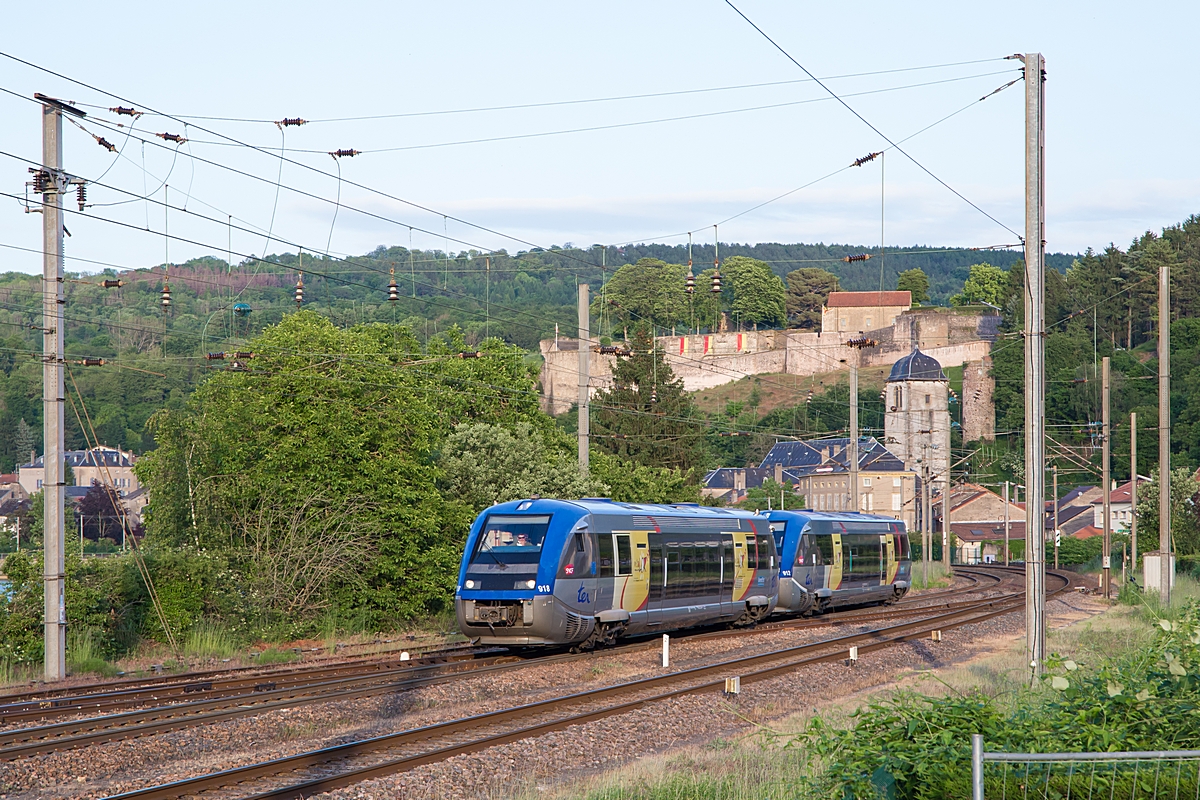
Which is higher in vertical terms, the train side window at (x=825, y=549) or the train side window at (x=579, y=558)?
the train side window at (x=579, y=558)

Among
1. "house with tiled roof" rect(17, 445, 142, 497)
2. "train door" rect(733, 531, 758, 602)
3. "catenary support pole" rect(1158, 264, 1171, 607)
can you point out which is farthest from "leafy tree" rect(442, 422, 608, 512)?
"house with tiled roof" rect(17, 445, 142, 497)

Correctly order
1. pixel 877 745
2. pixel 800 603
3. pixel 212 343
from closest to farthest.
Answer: pixel 877 745
pixel 800 603
pixel 212 343

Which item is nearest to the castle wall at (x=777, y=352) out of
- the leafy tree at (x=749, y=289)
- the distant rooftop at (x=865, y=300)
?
the distant rooftop at (x=865, y=300)

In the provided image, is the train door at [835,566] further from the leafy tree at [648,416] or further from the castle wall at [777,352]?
the castle wall at [777,352]

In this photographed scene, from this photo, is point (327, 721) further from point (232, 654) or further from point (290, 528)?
point (290, 528)

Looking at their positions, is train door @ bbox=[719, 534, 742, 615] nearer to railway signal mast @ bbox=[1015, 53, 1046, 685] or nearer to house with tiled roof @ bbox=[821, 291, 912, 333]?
railway signal mast @ bbox=[1015, 53, 1046, 685]

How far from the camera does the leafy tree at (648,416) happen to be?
243 feet

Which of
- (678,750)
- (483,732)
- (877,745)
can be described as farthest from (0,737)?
(877,745)

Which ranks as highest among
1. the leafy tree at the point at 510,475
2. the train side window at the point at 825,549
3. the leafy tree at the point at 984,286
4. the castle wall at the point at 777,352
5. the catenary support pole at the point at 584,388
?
the leafy tree at the point at 984,286

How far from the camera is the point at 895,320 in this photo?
162m

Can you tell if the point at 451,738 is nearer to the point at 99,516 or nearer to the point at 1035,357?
the point at 1035,357

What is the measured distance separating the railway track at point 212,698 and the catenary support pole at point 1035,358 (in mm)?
7967

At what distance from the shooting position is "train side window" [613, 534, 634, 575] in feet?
71.6

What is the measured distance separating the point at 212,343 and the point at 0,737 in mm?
60651
